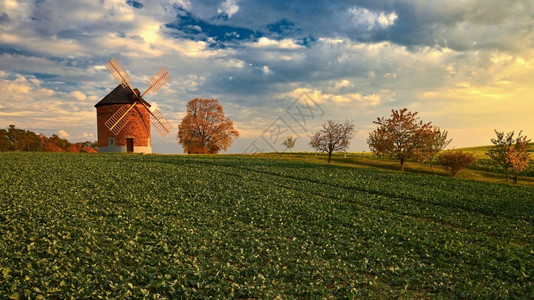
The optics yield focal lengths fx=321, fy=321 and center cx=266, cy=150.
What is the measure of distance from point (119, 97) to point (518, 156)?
68553 millimetres

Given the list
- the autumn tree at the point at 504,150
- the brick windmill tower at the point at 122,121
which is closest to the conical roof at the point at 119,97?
the brick windmill tower at the point at 122,121

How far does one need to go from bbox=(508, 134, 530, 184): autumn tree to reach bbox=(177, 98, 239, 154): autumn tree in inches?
2127

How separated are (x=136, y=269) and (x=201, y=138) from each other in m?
65.1

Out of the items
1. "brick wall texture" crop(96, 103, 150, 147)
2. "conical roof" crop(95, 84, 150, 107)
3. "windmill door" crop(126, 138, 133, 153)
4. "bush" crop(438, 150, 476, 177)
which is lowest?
"bush" crop(438, 150, 476, 177)

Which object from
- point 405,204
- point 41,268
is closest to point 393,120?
point 405,204

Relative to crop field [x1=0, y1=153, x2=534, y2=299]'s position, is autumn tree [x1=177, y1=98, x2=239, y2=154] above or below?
above

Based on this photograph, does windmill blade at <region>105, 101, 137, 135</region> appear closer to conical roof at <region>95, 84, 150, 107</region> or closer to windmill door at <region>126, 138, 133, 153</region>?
conical roof at <region>95, 84, 150, 107</region>

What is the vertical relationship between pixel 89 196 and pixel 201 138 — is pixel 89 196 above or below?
below

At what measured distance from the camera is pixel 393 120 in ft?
179

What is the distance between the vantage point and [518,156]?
49531 mm

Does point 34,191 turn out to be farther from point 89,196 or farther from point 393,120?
point 393,120

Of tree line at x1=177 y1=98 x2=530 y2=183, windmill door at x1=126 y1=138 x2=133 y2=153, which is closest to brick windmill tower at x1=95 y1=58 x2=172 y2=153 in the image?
windmill door at x1=126 y1=138 x2=133 y2=153

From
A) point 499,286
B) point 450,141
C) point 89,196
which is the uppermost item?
point 450,141

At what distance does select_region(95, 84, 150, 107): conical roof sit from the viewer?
6003 centimetres
